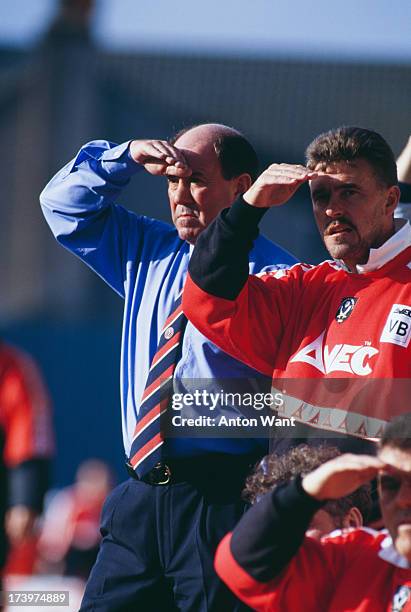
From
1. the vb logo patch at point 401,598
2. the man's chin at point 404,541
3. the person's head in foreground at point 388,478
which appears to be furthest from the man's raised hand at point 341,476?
the vb logo patch at point 401,598

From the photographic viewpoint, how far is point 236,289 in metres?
3.14

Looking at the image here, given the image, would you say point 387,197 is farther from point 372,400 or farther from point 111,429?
point 111,429

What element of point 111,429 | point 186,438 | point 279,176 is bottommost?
point 111,429

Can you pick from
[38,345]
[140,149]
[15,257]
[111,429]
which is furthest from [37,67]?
[140,149]

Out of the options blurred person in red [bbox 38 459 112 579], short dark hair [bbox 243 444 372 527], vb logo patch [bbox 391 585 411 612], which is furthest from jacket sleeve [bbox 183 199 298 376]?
blurred person in red [bbox 38 459 112 579]

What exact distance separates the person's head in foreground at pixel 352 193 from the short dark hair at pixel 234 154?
497mm

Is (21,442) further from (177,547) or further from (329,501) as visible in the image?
(329,501)

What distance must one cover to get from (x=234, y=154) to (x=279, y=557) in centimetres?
152

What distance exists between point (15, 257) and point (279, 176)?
14.9 m

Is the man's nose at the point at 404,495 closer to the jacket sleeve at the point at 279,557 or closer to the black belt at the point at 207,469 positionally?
the jacket sleeve at the point at 279,557

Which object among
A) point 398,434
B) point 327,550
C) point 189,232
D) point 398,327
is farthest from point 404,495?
point 189,232

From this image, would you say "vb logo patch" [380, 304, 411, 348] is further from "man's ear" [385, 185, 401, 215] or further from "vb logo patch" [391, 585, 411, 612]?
"vb logo patch" [391, 585, 411, 612]

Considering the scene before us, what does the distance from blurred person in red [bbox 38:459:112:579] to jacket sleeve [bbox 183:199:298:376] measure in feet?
16.7

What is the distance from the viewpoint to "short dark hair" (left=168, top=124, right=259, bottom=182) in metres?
3.78
